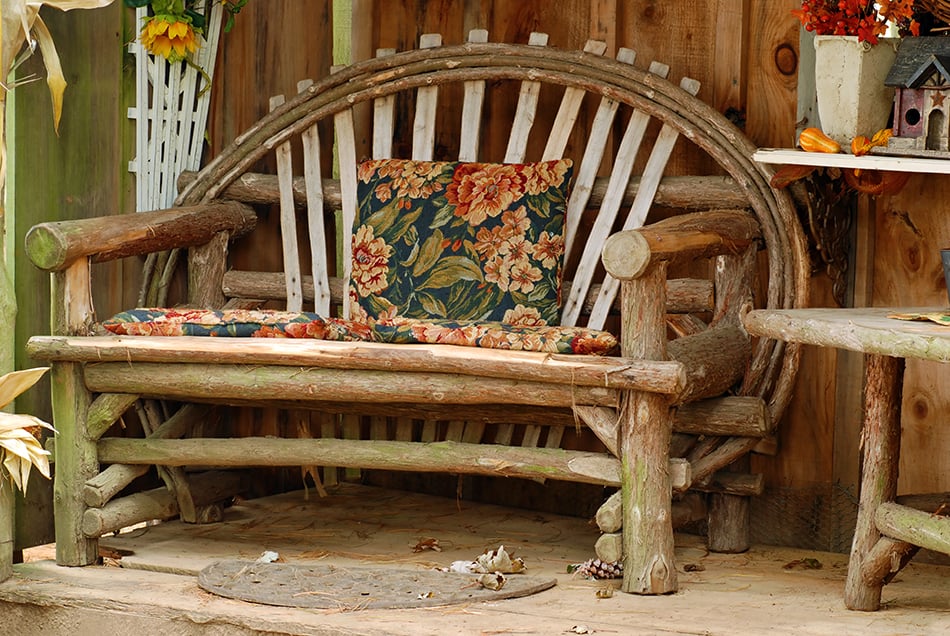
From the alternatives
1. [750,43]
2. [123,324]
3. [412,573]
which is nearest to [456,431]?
[412,573]

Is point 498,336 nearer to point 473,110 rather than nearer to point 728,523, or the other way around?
point 728,523

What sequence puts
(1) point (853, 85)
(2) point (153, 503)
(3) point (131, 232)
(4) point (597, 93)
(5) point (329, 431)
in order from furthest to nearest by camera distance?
1. (5) point (329, 431)
2. (4) point (597, 93)
3. (2) point (153, 503)
4. (3) point (131, 232)
5. (1) point (853, 85)

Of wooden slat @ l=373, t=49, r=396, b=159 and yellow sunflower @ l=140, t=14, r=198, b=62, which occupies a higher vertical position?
yellow sunflower @ l=140, t=14, r=198, b=62

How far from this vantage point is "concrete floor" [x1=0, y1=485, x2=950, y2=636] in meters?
3.16

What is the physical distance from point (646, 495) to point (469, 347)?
542mm

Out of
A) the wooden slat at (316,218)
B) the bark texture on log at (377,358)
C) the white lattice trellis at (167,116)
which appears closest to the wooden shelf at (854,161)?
the bark texture on log at (377,358)

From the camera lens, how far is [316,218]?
14.4 feet

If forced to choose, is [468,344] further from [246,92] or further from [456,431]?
[246,92]

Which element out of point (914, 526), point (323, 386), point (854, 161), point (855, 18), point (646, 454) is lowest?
point (914, 526)

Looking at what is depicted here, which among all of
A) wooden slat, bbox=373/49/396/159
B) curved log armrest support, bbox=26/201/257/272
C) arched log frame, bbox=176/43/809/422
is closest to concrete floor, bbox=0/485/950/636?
arched log frame, bbox=176/43/809/422

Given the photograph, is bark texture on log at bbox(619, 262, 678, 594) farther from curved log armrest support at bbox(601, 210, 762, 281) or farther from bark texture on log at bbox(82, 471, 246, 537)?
bark texture on log at bbox(82, 471, 246, 537)

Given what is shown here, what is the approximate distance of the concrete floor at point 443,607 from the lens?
3160 millimetres

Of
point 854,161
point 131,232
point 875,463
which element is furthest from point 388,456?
point 854,161

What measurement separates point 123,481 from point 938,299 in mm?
2160
